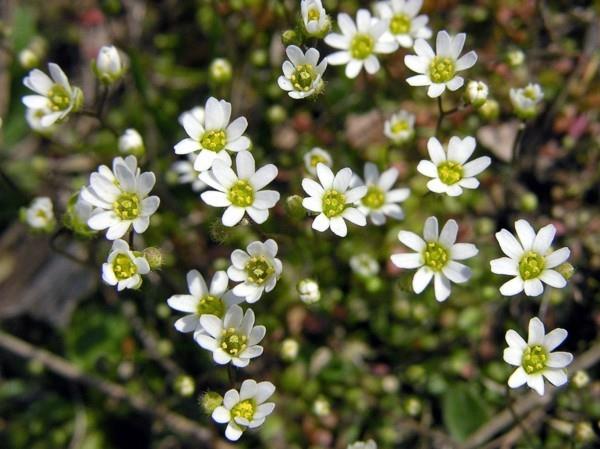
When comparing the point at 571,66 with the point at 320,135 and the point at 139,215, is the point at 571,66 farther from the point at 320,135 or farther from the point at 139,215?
the point at 139,215

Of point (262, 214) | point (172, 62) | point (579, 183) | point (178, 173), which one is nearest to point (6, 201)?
point (178, 173)

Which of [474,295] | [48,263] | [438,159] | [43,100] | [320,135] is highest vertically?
[43,100]

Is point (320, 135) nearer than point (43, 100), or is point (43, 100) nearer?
point (43, 100)

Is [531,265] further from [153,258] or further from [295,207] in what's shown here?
[153,258]

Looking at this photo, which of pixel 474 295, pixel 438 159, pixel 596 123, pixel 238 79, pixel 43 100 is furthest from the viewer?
pixel 238 79

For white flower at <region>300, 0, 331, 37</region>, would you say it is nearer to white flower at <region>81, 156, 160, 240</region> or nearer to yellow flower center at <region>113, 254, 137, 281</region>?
white flower at <region>81, 156, 160, 240</region>

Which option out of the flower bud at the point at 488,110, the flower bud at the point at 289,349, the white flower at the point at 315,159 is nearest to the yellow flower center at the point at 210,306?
the flower bud at the point at 289,349

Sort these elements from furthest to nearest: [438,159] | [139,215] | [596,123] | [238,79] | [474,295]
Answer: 1. [238,79]
2. [596,123]
3. [474,295]
4. [438,159]
5. [139,215]
